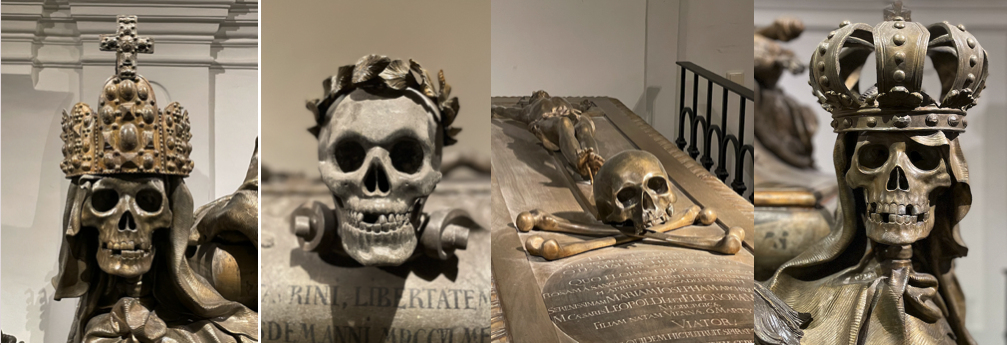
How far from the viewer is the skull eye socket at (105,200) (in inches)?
36.5

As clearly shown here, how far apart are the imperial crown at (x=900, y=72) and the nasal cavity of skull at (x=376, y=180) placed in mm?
727

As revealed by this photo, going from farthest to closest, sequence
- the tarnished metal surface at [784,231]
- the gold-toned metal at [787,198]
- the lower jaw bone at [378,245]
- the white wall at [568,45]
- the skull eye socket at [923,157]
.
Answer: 1. the tarnished metal surface at [784,231]
2. the gold-toned metal at [787,198]
3. the white wall at [568,45]
4. the skull eye socket at [923,157]
5. the lower jaw bone at [378,245]

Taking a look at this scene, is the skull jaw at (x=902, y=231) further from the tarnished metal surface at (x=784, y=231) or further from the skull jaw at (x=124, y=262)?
the skull jaw at (x=124, y=262)

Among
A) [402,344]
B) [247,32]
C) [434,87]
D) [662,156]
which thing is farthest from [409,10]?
[662,156]

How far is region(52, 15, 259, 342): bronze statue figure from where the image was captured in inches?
35.7

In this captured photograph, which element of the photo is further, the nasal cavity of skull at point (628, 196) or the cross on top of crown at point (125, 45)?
the nasal cavity of skull at point (628, 196)

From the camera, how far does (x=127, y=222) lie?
3.00 ft

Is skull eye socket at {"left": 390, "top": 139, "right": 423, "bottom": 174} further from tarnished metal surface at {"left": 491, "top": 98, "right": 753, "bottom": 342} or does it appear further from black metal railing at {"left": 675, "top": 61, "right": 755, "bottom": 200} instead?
black metal railing at {"left": 675, "top": 61, "right": 755, "bottom": 200}

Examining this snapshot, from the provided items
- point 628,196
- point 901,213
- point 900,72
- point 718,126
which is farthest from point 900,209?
point 628,196

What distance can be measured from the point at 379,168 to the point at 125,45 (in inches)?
16.9

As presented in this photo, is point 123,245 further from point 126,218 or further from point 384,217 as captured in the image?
point 384,217

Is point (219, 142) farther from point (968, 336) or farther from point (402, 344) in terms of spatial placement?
point (968, 336)

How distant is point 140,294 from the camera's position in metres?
0.97

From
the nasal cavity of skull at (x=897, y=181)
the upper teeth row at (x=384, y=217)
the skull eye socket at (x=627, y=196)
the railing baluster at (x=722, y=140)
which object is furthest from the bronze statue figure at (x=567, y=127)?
the nasal cavity of skull at (x=897, y=181)
